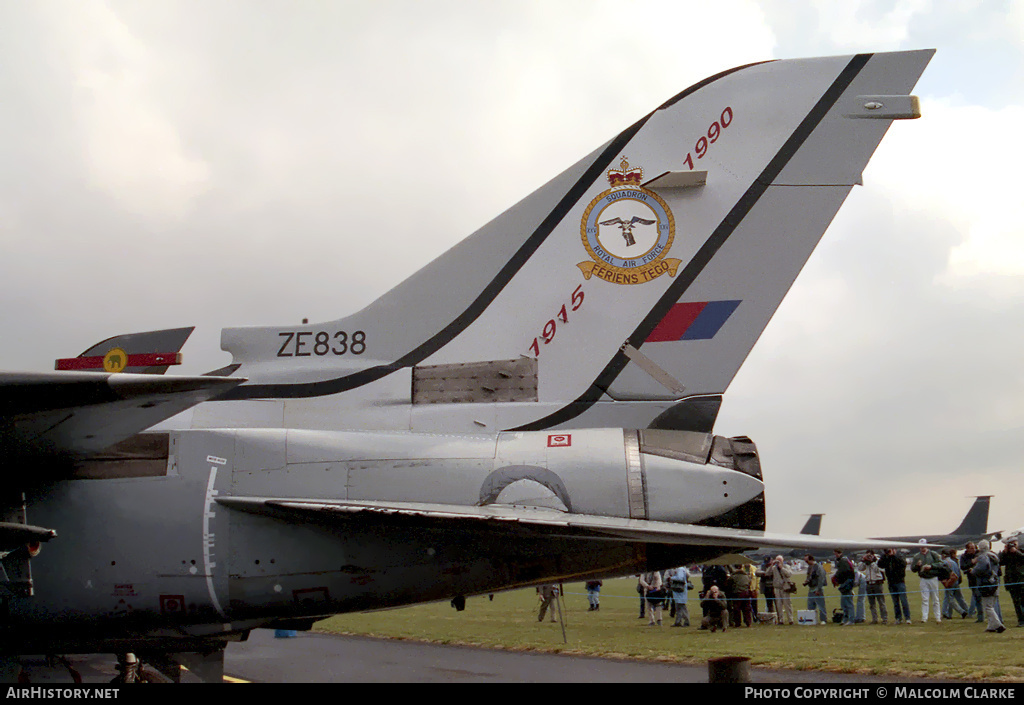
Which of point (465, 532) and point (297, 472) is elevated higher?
point (297, 472)

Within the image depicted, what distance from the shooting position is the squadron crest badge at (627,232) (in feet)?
19.5

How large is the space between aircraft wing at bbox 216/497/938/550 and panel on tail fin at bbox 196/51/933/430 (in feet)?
2.88

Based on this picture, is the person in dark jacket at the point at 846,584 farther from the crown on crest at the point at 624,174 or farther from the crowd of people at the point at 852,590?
the crown on crest at the point at 624,174

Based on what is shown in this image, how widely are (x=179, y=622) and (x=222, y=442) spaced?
1134mm

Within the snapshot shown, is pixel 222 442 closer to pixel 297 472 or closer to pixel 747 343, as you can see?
pixel 297 472

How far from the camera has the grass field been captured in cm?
823

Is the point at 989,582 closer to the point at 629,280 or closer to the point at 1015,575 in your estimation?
the point at 1015,575

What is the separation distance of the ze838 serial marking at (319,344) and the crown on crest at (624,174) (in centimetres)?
218

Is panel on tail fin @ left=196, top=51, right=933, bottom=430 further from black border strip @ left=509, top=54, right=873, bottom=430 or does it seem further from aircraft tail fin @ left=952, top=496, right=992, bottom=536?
aircraft tail fin @ left=952, top=496, right=992, bottom=536

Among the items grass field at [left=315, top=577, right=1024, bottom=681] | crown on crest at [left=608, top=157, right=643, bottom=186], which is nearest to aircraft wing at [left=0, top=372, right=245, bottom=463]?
crown on crest at [left=608, top=157, right=643, bottom=186]

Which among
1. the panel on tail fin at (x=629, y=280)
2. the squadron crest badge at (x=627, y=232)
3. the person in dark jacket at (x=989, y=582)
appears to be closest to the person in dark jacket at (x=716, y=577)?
the person in dark jacket at (x=989, y=582)

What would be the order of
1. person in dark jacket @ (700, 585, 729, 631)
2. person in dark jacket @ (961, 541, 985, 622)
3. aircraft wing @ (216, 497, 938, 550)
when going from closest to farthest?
aircraft wing @ (216, 497, 938, 550) → person in dark jacket @ (961, 541, 985, 622) → person in dark jacket @ (700, 585, 729, 631)
